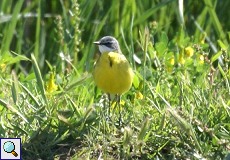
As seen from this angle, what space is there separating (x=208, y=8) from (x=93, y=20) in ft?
4.69

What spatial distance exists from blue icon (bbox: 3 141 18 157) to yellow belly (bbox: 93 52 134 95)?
0.65 m

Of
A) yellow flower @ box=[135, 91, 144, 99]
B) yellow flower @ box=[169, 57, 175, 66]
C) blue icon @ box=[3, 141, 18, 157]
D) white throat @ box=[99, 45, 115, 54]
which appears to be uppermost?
white throat @ box=[99, 45, 115, 54]

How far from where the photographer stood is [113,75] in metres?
4.45

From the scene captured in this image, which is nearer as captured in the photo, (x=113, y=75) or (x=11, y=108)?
(x=11, y=108)

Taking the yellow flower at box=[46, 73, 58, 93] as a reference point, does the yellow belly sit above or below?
above

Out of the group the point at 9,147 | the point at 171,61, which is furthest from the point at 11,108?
the point at 171,61

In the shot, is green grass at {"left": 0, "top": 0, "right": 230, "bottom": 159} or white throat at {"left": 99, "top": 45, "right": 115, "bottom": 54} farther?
white throat at {"left": 99, "top": 45, "right": 115, "bottom": 54}

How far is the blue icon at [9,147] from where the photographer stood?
4035 mm

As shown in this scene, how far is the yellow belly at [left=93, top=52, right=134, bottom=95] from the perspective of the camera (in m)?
4.43

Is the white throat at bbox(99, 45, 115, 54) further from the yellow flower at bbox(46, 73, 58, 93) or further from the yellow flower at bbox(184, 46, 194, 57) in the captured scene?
the yellow flower at bbox(184, 46, 194, 57)

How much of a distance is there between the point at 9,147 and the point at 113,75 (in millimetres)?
751

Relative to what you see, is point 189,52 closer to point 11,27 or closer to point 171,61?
point 171,61

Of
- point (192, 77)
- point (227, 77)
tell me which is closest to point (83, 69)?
point (192, 77)

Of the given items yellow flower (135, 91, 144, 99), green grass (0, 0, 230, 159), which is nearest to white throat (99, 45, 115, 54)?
green grass (0, 0, 230, 159)
